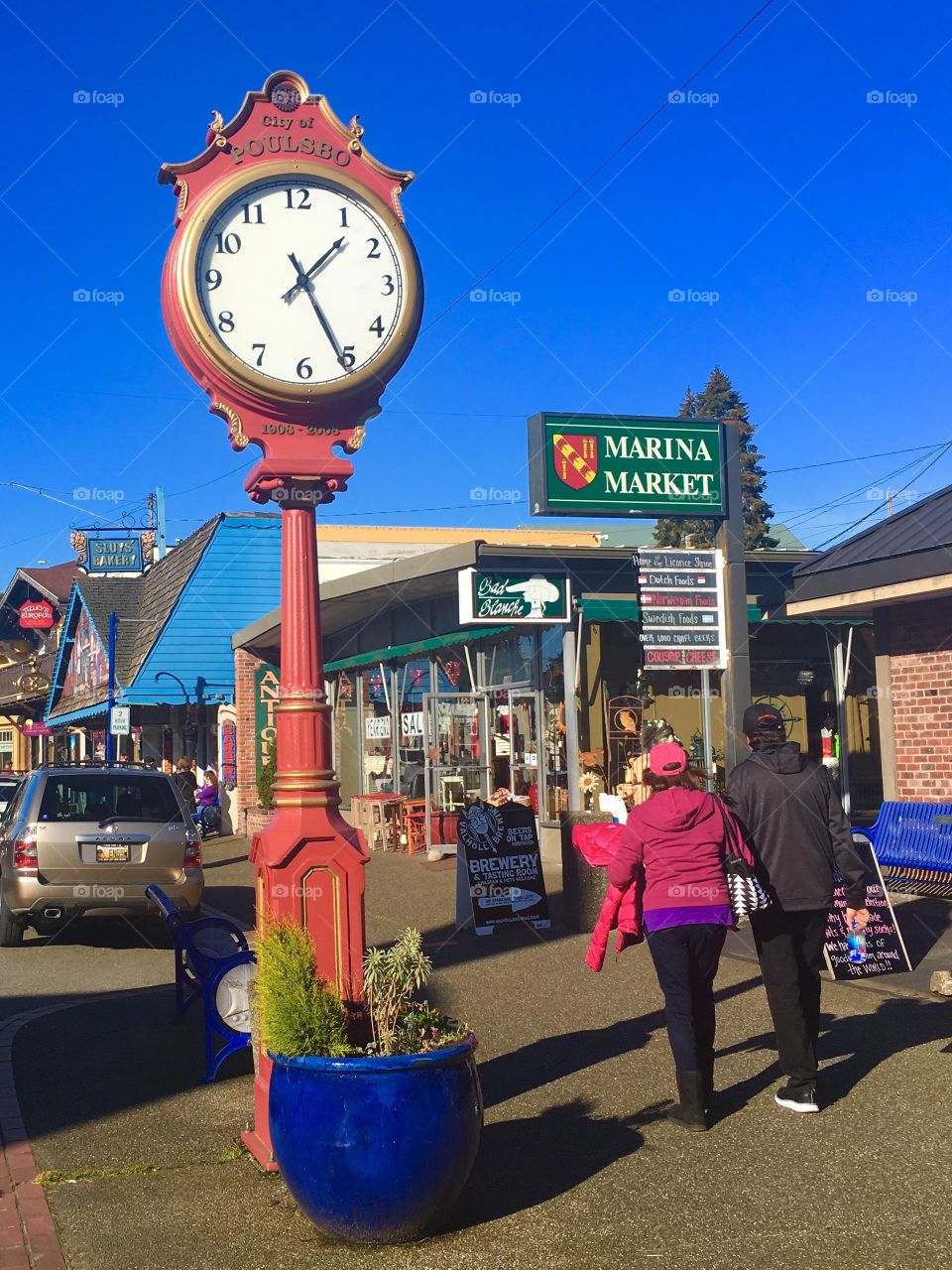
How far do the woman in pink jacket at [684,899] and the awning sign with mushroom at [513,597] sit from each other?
31.9 ft

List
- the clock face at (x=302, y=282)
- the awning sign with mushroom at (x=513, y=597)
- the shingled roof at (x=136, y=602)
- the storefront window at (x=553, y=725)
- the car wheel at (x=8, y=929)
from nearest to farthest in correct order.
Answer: the clock face at (x=302, y=282) < the car wheel at (x=8, y=929) < the awning sign with mushroom at (x=513, y=597) < the storefront window at (x=553, y=725) < the shingled roof at (x=136, y=602)

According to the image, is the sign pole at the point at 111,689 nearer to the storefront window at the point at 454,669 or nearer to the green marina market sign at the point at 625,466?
the storefront window at the point at 454,669

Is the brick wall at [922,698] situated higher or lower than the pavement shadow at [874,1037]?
higher

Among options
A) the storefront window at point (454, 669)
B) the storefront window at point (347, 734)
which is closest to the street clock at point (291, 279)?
the storefront window at point (454, 669)

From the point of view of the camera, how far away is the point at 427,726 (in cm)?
2002


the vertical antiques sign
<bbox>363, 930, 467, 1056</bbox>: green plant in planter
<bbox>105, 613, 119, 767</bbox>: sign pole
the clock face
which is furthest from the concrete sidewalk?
<bbox>105, 613, 119, 767</bbox>: sign pole

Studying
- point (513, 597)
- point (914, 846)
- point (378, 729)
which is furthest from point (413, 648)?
point (914, 846)

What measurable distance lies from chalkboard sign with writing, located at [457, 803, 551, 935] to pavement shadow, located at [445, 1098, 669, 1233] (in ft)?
18.1

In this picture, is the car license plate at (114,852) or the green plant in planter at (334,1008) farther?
the car license plate at (114,852)

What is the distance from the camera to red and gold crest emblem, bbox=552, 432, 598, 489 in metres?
13.2

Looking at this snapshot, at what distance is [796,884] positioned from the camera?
6.34 m

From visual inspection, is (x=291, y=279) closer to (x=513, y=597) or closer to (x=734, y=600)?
(x=734, y=600)

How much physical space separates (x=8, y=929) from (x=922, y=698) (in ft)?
29.1

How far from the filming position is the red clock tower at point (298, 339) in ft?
19.2
